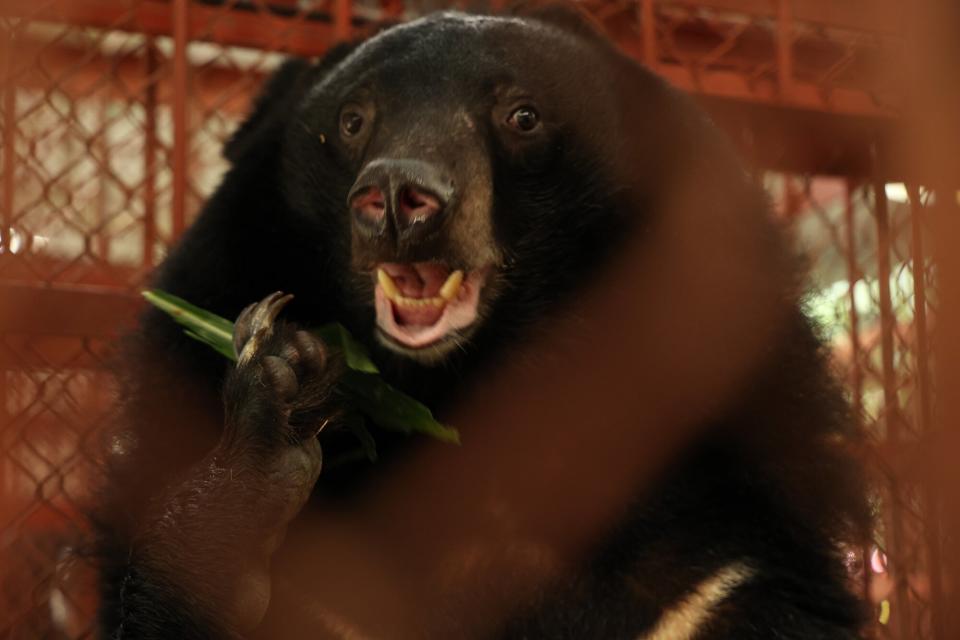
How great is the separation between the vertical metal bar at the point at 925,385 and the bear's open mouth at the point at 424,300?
1.60 meters

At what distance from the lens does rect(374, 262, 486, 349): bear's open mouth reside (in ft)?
6.73

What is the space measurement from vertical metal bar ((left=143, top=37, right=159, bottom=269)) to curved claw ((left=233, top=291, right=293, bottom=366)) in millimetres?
1437

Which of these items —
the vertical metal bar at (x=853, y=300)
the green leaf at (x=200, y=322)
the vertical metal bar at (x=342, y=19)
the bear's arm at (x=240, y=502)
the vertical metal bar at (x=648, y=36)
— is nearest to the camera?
the bear's arm at (x=240, y=502)

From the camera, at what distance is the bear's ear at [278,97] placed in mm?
2541

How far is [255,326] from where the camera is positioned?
2.00 meters

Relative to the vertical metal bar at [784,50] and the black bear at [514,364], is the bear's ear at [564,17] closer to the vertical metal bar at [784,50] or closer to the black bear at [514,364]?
the black bear at [514,364]

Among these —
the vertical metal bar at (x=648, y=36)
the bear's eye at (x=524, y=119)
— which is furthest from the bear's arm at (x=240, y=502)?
the vertical metal bar at (x=648, y=36)

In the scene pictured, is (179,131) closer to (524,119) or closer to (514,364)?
(524,119)

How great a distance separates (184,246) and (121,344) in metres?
0.25

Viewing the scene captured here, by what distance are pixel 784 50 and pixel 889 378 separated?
3.37ft

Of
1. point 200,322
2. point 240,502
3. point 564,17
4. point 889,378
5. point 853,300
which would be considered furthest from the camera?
point 853,300

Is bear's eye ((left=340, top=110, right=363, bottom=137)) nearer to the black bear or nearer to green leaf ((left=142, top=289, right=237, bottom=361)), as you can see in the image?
the black bear

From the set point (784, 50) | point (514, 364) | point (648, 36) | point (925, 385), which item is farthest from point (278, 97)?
point (925, 385)

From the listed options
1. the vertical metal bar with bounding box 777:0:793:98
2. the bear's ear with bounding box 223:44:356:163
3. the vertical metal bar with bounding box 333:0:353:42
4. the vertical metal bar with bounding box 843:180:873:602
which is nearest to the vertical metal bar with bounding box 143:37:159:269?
the vertical metal bar with bounding box 333:0:353:42
